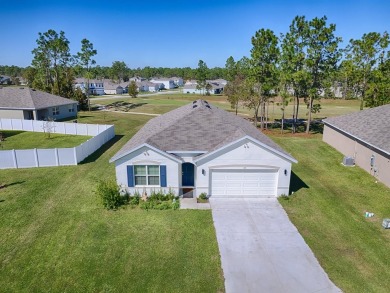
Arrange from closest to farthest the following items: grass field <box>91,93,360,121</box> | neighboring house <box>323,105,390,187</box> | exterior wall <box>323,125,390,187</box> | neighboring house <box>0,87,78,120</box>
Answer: exterior wall <box>323,125,390,187</box>, neighboring house <box>323,105,390,187</box>, neighboring house <box>0,87,78,120</box>, grass field <box>91,93,360,121</box>

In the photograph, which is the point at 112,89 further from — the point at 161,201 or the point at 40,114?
the point at 161,201

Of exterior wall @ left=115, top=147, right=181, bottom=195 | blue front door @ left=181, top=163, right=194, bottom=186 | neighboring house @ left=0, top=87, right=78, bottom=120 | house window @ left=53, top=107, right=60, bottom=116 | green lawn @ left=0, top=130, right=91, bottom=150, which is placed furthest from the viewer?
house window @ left=53, top=107, right=60, bottom=116

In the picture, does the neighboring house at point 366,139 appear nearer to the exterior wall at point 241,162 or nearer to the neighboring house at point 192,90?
the exterior wall at point 241,162

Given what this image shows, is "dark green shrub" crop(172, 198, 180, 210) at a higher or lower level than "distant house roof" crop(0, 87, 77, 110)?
lower

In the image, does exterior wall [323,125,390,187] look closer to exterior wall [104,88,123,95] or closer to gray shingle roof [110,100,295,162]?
gray shingle roof [110,100,295,162]

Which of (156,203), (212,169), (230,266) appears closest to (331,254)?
(230,266)

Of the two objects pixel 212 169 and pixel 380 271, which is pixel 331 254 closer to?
pixel 380 271

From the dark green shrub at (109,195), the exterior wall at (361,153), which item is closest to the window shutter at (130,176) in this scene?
the dark green shrub at (109,195)

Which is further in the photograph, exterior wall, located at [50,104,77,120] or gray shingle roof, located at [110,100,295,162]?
exterior wall, located at [50,104,77,120]

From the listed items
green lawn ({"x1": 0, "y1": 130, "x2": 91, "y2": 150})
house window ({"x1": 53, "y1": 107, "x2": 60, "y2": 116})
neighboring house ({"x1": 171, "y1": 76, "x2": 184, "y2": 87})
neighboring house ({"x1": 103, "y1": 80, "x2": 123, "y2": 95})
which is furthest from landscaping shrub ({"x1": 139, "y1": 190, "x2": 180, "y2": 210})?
neighboring house ({"x1": 171, "y1": 76, "x2": 184, "y2": 87})
